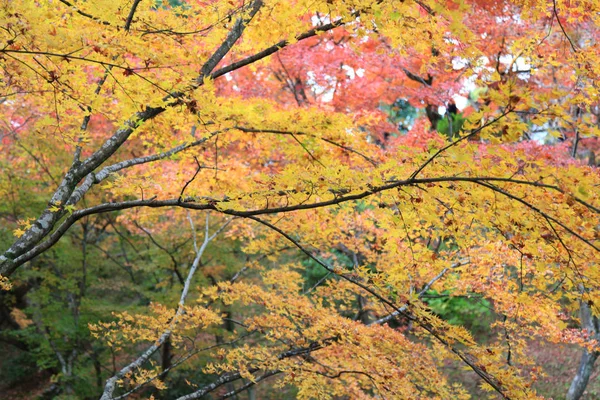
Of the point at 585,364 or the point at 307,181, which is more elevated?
the point at 307,181

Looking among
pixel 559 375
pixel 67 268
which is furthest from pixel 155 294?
pixel 559 375

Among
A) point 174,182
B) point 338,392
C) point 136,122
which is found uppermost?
point 174,182

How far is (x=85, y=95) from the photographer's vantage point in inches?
142

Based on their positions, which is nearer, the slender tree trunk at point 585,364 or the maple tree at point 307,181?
the maple tree at point 307,181

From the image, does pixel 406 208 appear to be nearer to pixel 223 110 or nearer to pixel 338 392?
pixel 223 110

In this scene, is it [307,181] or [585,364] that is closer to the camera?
[307,181]

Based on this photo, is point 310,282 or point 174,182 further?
point 310,282

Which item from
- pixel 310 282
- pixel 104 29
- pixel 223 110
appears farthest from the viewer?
pixel 310 282

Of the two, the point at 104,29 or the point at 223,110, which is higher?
the point at 104,29

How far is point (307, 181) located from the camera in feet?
9.99

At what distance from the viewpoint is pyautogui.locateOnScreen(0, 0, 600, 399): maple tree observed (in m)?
2.88

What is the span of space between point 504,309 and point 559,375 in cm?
630

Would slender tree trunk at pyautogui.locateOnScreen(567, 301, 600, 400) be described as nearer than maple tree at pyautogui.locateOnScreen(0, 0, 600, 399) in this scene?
No

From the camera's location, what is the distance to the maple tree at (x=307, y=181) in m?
2.88
